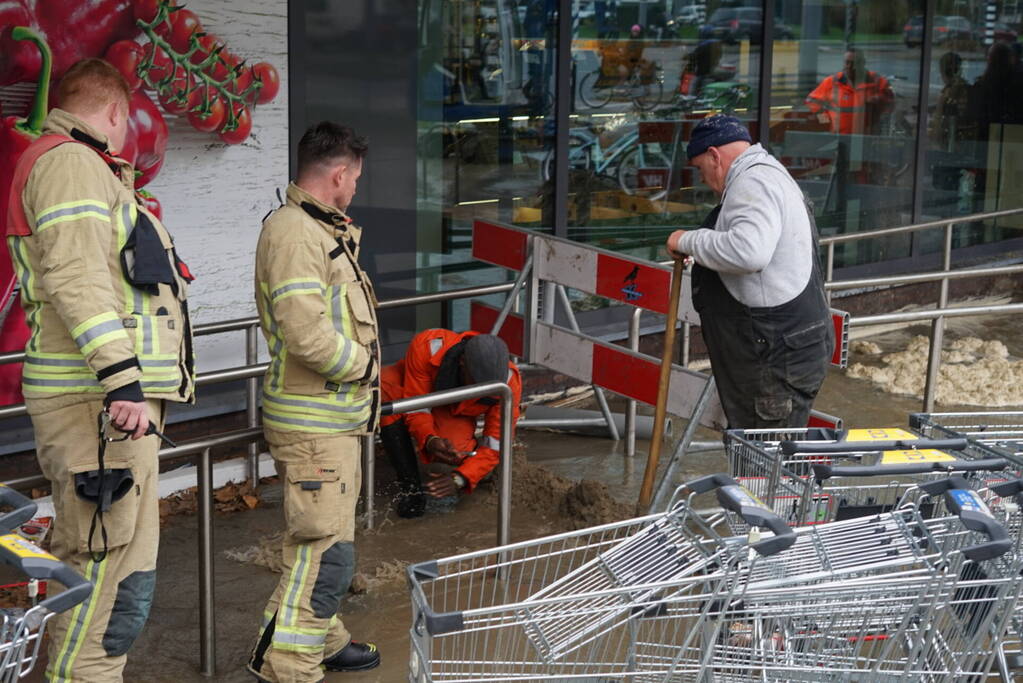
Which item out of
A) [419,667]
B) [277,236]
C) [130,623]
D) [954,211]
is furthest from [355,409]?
[954,211]

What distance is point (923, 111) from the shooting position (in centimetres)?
1038

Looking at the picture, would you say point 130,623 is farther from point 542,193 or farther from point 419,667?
point 542,193

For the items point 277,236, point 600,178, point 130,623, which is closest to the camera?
point 130,623

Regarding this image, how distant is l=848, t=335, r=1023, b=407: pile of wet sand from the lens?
771cm

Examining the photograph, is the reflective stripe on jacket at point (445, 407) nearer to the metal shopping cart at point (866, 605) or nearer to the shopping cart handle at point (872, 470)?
the shopping cart handle at point (872, 470)

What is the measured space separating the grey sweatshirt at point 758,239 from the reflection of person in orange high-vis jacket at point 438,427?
4.44 ft

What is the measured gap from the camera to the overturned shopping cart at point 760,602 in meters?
2.81

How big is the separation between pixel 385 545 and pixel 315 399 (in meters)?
1.62

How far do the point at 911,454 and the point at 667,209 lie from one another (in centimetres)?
514

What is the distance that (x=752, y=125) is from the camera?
899cm

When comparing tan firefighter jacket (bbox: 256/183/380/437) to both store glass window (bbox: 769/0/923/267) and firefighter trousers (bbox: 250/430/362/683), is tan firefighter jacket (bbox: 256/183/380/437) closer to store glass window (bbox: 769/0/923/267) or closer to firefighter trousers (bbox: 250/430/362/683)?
firefighter trousers (bbox: 250/430/362/683)

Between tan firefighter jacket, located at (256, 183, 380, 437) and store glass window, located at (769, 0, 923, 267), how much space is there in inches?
234

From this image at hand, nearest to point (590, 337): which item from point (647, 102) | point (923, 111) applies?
point (647, 102)

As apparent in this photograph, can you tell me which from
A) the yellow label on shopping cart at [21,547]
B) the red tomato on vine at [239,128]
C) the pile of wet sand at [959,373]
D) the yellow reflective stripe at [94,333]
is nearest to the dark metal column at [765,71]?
the pile of wet sand at [959,373]
